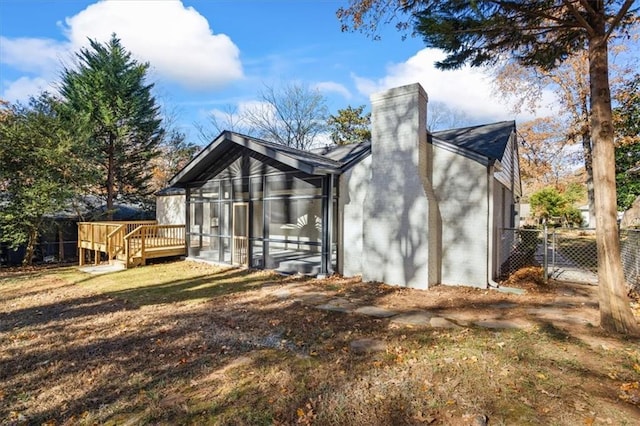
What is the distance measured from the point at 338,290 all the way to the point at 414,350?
3.40 meters

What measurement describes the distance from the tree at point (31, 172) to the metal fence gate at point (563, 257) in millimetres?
15301

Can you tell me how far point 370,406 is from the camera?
2.89 m

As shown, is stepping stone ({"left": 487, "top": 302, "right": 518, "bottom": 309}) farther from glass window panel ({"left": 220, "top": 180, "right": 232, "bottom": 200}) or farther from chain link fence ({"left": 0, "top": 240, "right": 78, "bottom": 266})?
chain link fence ({"left": 0, "top": 240, "right": 78, "bottom": 266})

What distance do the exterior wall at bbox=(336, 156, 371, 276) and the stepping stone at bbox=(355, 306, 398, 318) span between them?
256cm

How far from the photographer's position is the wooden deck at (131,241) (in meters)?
11.3

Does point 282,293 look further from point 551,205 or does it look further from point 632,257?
point 551,205

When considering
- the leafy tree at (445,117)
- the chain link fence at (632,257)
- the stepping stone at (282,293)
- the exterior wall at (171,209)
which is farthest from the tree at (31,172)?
the leafy tree at (445,117)

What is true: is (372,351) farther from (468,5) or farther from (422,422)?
(468,5)

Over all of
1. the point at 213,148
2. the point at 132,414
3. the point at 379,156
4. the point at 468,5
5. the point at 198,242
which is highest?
the point at 468,5

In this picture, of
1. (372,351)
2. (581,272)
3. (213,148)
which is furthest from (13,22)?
(581,272)

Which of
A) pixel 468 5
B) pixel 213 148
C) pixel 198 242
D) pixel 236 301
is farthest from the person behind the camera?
pixel 198 242

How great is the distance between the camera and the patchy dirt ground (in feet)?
9.39

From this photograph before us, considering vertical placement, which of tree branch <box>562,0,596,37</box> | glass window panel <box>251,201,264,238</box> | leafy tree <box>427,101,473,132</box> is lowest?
glass window panel <box>251,201,264,238</box>

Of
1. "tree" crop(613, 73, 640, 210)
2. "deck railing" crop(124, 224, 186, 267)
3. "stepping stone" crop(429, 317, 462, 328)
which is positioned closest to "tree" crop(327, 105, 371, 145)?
"tree" crop(613, 73, 640, 210)
